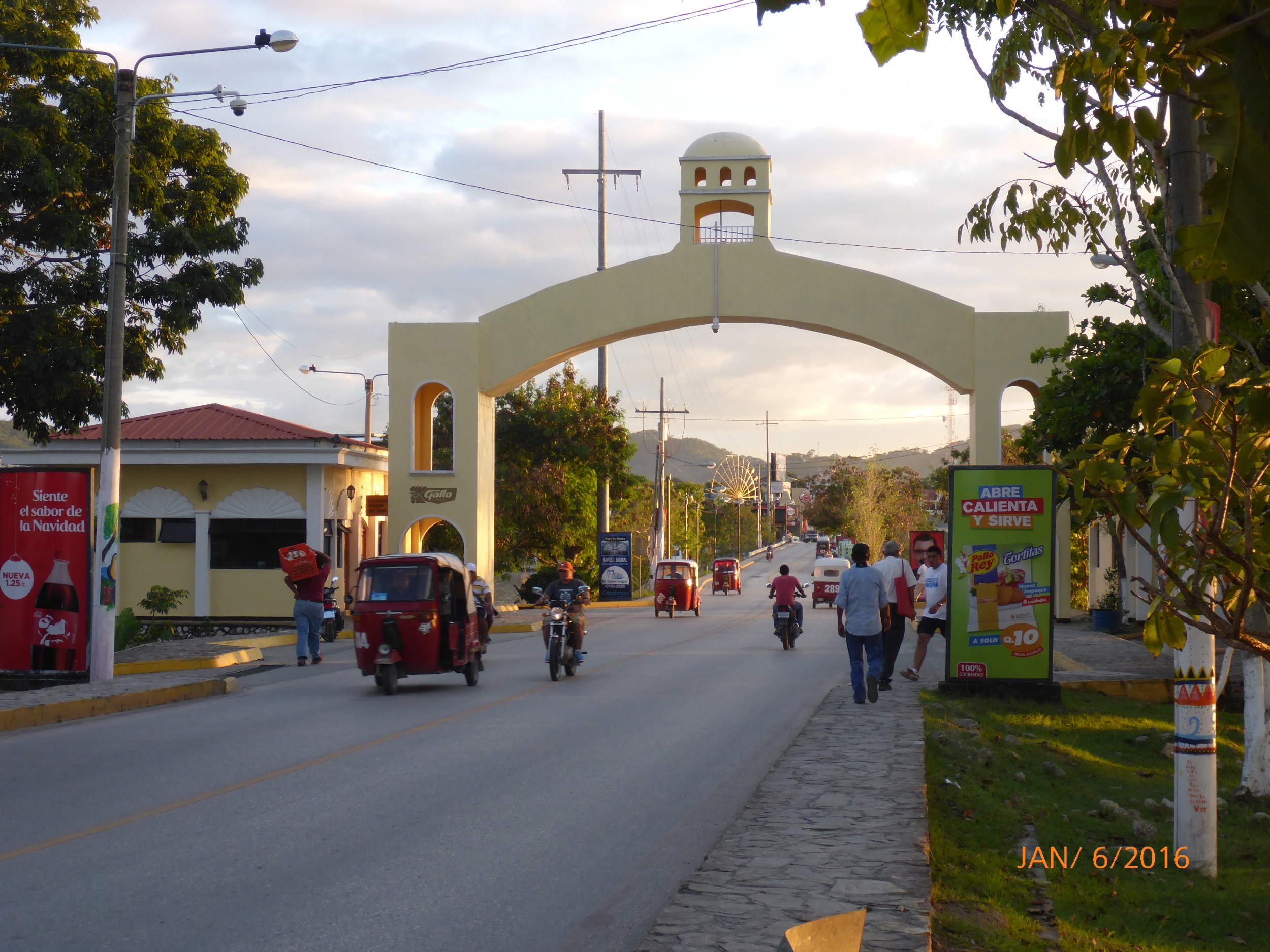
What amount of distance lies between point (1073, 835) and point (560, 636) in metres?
10.3

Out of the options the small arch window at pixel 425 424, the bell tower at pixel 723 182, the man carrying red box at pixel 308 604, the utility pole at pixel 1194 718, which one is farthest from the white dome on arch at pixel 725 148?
the utility pole at pixel 1194 718

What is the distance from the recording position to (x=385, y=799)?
9.27 m

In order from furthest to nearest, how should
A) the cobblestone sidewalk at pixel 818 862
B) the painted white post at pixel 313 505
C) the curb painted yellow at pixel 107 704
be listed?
the painted white post at pixel 313 505
the curb painted yellow at pixel 107 704
the cobblestone sidewalk at pixel 818 862

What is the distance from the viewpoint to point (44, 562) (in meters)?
16.7

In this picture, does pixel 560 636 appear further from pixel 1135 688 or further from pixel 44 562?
pixel 1135 688

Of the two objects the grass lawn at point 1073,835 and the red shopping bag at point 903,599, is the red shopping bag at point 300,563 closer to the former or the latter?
the red shopping bag at point 903,599

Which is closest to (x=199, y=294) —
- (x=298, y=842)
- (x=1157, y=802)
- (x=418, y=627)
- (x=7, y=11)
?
(x=7, y=11)

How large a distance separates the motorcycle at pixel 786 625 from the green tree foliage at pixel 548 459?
73.4 feet

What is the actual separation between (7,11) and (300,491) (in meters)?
15.5

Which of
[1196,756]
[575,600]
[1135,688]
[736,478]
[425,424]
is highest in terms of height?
[736,478]

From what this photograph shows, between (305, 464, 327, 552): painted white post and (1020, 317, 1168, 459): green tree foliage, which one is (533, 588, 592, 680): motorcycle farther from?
(305, 464, 327, 552): painted white post

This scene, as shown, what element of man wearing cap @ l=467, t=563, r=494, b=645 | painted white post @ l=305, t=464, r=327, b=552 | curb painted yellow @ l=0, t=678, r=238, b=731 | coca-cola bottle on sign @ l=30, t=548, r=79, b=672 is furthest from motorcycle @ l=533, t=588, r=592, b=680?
painted white post @ l=305, t=464, r=327, b=552

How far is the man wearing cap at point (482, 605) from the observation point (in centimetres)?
1875

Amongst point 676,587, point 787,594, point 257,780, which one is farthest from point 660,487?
point 257,780
